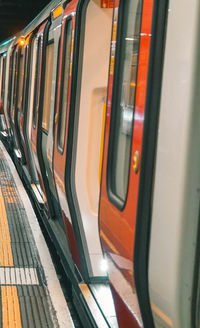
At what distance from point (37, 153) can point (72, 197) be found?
2083mm

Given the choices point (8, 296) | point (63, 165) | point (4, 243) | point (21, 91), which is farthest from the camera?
point (21, 91)

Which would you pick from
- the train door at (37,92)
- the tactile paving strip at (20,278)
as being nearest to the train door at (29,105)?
the train door at (37,92)

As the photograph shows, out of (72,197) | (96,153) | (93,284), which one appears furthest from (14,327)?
(96,153)

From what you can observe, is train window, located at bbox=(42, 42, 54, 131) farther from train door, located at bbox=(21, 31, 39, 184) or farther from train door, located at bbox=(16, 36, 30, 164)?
train door, located at bbox=(16, 36, 30, 164)

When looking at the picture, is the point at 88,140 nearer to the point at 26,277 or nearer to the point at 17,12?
the point at 26,277

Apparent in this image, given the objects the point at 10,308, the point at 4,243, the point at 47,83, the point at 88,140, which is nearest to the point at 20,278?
the point at 10,308

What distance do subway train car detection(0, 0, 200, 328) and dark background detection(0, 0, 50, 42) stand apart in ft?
59.9

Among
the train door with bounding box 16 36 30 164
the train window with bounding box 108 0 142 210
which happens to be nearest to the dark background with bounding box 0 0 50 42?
the train door with bounding box 16 36 30 164

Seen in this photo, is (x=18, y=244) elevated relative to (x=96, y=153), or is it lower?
lower

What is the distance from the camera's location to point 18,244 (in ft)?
19.1

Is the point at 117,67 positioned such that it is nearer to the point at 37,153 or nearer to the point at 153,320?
the point at 153,320

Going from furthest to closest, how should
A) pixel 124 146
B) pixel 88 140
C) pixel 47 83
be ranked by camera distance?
1. pixel 47 83
2. pixel 88 140
3. pixel 124 146

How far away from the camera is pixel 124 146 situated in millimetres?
2549

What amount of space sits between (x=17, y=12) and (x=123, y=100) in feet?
81.8
